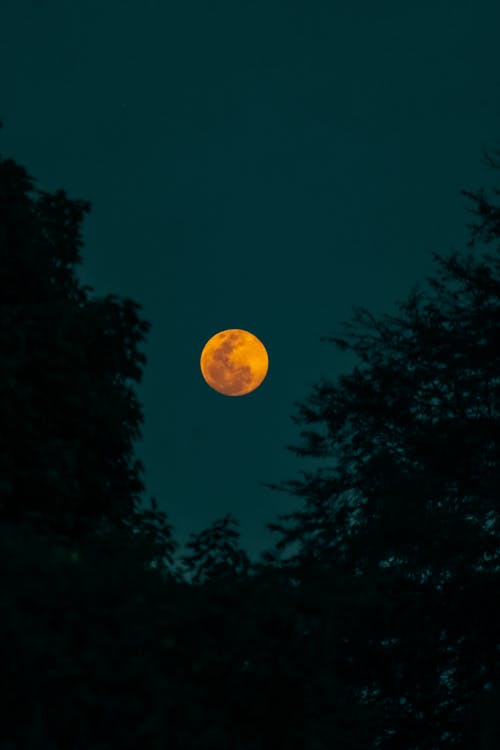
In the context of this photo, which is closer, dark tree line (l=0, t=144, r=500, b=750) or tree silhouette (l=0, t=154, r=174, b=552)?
dark tree line (l=0, t=144, r=500, b=750)

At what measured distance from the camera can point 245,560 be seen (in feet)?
30.1

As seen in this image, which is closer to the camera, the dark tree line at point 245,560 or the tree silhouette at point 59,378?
the dark tree line at point 245,560

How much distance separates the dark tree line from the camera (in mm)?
6895

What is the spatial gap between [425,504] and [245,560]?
23.8 feet

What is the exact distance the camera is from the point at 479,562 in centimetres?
1577

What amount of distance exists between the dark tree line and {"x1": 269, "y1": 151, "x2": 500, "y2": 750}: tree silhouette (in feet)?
0.12

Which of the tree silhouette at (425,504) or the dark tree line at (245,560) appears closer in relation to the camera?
the dark tree line at (245,560)

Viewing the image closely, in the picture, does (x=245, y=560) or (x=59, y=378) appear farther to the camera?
(x=59, y=378)

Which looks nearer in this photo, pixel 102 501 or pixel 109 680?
pixel 109 680

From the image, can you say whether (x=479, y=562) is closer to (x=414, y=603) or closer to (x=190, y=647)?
(x=414, y=603)

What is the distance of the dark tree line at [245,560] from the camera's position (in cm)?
689

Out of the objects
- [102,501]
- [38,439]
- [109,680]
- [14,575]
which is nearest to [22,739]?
[109,680]

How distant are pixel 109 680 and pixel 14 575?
999mm

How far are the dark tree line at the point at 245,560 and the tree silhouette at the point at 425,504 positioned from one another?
4 cm
